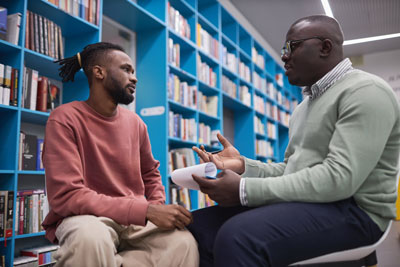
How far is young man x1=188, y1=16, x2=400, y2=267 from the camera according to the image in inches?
35.8

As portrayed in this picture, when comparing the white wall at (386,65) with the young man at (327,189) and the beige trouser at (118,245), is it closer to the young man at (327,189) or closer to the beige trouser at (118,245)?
the young man at (327,189)

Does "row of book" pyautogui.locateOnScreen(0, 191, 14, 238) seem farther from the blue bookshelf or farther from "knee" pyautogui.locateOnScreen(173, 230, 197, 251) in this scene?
"knee" pyautogui.locateOnScreen(173, 230, 197, 251)

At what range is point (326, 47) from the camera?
3.91 feet

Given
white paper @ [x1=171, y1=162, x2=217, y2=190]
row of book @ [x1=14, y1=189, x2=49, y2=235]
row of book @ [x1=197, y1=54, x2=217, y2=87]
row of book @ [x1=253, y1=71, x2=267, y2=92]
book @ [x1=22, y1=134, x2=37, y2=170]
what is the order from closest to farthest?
white paper @ [x1=171, y1=162, x2=217, y2=190] < row of book @ [x1=14, y1=189, x2=49, y2=235] < book @ [x1=22, y1=134, x2=37, y2=170] < row of book @ [x1=197, y1=54, x2=217, y2=87] < row of book @ [x1=253, y1=71, x2=267, y2=92]

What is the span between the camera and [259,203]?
992 millimetres

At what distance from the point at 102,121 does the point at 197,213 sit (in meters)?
0.59

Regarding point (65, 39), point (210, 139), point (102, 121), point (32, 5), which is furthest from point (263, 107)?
point (102, 121)

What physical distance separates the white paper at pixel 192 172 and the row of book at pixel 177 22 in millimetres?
2662

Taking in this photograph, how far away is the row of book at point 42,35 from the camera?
7.11 feet

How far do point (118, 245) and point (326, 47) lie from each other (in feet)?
→ 3.58

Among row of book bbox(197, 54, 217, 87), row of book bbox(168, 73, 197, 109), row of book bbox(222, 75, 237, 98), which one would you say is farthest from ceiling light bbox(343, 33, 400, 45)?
row of book bbox(168, 73, 197, 109)

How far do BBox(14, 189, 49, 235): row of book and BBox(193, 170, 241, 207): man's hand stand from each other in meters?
1.53

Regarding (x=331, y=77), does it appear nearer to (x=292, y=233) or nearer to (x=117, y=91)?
(x=292, y=233)

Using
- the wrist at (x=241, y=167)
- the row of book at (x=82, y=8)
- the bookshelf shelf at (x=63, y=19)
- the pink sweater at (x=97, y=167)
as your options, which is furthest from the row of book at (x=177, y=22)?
the wrist at (x=241, y=167)
